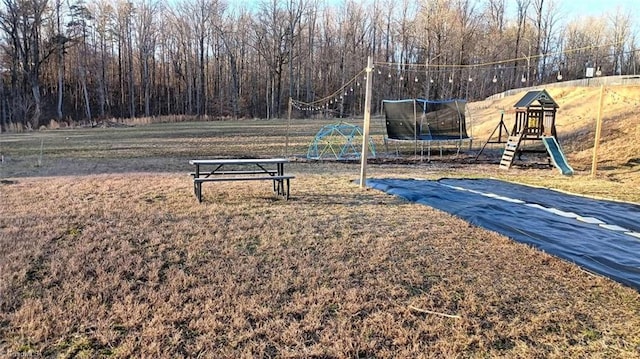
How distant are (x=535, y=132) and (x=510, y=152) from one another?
215 centimetres

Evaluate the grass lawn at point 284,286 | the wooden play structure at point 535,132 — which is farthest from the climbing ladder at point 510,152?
the grass lawn at point 284,286

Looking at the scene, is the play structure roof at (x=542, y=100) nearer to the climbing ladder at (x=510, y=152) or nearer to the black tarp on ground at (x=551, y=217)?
the climbing ladder at (x=510, y=152)

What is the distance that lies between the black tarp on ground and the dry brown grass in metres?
0.31

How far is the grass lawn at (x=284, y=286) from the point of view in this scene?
269 cm

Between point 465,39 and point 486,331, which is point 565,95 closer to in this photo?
point 465,39

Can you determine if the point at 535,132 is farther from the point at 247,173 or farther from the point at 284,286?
the point at 284,286

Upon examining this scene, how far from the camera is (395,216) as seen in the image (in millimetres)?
5922

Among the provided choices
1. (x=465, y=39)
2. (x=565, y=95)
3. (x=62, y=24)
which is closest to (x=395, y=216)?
(x=565, y=95)

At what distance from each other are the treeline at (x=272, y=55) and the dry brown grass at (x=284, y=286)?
118 ft

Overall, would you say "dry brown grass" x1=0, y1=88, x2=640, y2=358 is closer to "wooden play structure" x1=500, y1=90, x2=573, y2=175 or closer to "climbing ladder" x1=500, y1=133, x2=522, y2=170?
"climbing ladder" x1=500, y1=133, x2=522, y2=170

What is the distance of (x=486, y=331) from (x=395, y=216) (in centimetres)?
312

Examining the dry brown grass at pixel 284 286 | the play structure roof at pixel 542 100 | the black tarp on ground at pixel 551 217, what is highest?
the play structure roof at pixel 542 100

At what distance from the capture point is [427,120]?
52.7ft

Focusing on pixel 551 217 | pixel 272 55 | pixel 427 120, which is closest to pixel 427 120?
pixel 427 120
